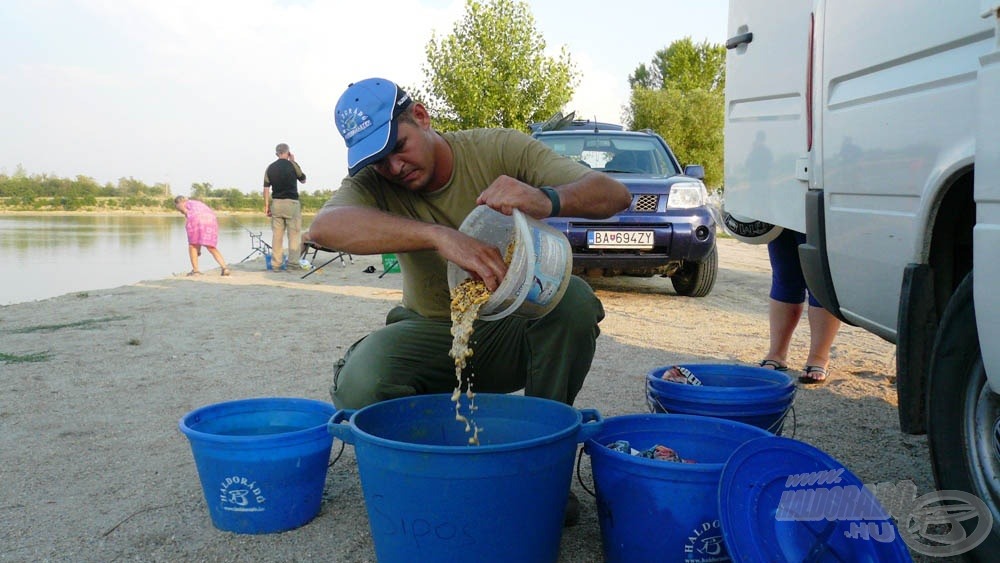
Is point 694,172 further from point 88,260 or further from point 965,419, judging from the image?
point 88,260

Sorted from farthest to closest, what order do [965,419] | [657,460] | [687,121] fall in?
[687,121] → [657,460] → [965,419]

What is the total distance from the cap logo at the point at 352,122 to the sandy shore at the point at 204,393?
4.35ft

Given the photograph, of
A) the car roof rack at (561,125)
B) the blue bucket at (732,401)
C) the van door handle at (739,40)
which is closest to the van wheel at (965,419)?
the blue bucket at (732,401)

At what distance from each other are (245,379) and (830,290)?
3.48 m

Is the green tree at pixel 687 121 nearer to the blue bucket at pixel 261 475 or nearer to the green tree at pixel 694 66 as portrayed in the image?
the green tree at pixel 694 66

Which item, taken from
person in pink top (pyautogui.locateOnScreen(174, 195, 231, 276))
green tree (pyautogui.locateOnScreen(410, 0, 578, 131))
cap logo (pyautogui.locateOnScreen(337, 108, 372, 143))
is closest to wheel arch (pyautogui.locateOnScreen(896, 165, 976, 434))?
cap logo (pyautogui.locateOnScreen(337, 108, 372, 143))

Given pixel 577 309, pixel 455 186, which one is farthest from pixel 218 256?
pixel 577 309

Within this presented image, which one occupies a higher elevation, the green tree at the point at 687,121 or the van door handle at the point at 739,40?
the green tree at the point at 687,121

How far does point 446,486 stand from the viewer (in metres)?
1.91

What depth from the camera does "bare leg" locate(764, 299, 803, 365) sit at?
14.7 ft

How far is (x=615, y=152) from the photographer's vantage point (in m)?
8.55

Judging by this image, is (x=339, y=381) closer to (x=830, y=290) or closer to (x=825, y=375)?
(x=830, y=290)

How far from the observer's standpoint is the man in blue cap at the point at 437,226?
2.42 metres

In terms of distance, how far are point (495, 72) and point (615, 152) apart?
47.4 feet
